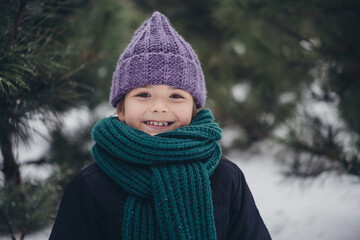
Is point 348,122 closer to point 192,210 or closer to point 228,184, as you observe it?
point 228,184

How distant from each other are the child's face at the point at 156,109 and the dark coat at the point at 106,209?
0.87 ft

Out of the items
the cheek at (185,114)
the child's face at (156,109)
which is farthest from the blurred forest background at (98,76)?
the cheek at (185,114)

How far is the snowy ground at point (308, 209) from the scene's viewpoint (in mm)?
2818

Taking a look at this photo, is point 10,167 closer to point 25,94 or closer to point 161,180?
point 25,94

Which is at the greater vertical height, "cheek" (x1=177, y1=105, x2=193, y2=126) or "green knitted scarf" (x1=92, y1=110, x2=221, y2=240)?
"cheek" (x1=177, y1=105, x2=193, y2=126)

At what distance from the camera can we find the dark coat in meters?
1.21

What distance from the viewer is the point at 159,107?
1.32 metres

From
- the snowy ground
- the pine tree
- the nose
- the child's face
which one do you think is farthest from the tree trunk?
the nose

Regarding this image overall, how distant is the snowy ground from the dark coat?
4.66 feet

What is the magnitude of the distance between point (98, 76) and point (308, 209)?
2.53 m

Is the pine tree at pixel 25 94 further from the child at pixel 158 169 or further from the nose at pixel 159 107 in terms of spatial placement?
the nose at pixel 159 107

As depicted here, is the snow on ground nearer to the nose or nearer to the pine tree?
the nose

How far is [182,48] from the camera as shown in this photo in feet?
4.68

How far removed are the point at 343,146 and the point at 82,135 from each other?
2.39m
